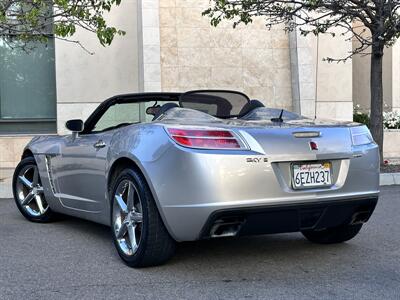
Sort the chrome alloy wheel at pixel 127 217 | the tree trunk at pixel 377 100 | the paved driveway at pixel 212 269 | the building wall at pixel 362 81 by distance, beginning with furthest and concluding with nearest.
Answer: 1. the building wall at pixel 362 81
2. the tree trunk at pixel 377 100
3. the chrome alloy wheel at pixel 127 217
4. the paved driveway at pixel 212 269

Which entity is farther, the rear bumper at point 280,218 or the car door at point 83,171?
the car door at point 83,171

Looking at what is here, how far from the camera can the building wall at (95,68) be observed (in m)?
14.3

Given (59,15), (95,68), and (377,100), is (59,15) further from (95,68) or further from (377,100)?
(377,100)

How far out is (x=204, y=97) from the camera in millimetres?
5086

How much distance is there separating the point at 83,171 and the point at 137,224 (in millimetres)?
1123

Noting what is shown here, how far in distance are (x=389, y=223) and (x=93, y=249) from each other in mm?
3289

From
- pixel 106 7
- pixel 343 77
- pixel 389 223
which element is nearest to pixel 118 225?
pixel 389 223

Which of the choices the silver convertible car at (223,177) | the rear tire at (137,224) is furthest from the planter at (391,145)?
the rear tire at (137,224)

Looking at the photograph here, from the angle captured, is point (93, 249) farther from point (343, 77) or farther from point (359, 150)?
point (343, 77)

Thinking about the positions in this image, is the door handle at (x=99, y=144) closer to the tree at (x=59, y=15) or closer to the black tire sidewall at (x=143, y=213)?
the black tire sidewall at (x=143, y=213)

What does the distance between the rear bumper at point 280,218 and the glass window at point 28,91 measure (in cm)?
1149

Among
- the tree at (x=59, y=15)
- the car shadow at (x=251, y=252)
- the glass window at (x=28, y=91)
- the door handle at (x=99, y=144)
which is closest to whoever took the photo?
the car shadow at (x=251, y=252)

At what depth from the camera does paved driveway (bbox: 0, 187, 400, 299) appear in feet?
12.6

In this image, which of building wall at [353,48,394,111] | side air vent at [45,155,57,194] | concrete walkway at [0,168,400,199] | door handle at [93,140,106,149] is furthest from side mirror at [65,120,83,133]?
building wall at [353,48,394,111]
